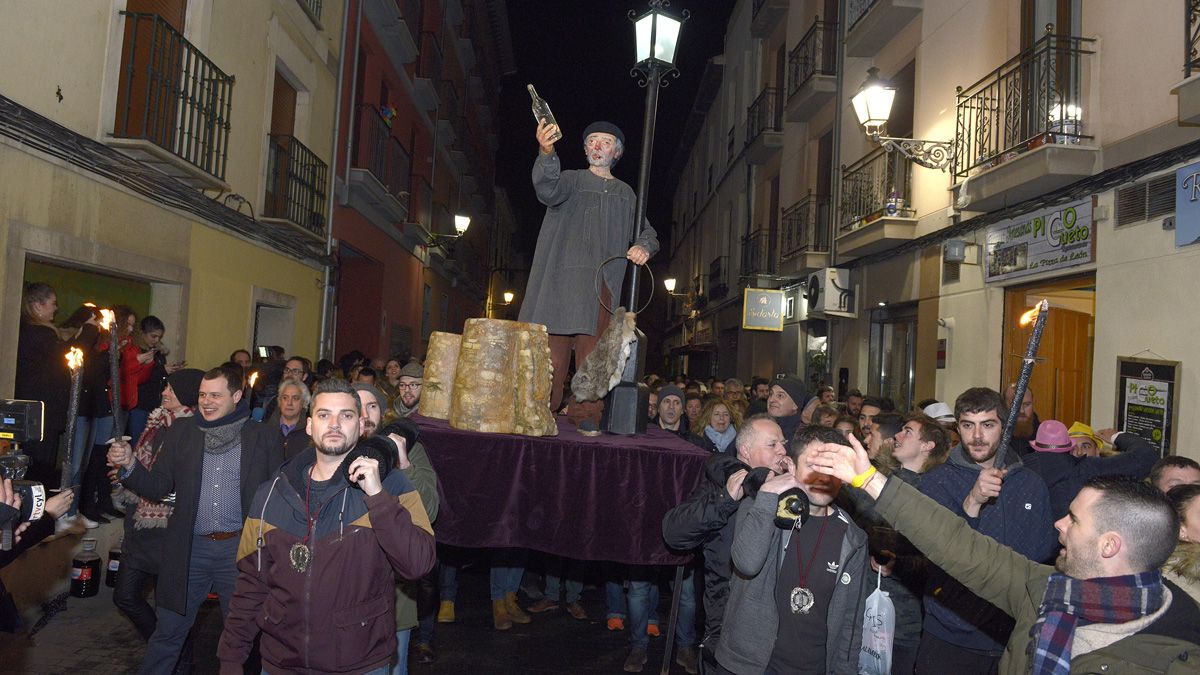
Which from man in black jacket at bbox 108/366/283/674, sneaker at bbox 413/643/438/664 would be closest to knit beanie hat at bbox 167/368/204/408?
man in black jacket at bbox 108/366/283/674

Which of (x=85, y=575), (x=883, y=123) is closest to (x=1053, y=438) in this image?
(x=883, y=123)

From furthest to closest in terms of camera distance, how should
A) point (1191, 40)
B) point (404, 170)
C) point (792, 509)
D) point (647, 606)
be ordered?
point (404, 170) → point (1191, 40) → point (647, 606) → point (792, 509)

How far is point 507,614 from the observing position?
6.02m

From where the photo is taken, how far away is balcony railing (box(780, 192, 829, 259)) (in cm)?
1484

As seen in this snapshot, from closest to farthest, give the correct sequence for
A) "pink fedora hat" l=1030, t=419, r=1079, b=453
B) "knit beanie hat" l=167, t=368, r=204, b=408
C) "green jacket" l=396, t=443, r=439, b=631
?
"green jacket" l=396, t=443, r=439, b=631, "knit beanie hat" l=167, t=368, r=204, b=408, "pink fedora hat" l=1030, t=419, r=1079, b=453

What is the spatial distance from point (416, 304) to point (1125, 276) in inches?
586

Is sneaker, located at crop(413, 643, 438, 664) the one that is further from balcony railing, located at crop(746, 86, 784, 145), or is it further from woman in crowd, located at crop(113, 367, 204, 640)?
balcony railing, located at crop(746, 86, 784, 145)

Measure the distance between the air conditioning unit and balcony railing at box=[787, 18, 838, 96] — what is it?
11.6 ft

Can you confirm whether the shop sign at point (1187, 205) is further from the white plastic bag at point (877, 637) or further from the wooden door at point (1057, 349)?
the white plastic bag at point (877, 637)

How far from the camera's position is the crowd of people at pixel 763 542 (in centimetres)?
233

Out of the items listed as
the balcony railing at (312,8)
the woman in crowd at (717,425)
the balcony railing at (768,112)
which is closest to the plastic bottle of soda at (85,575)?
the woman in crowd at (717,425)

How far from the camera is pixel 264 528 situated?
10.3 ft

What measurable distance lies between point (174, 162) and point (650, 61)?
15.8 ft

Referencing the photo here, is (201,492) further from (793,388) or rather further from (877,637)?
(793,388)
